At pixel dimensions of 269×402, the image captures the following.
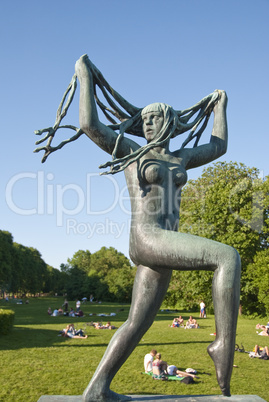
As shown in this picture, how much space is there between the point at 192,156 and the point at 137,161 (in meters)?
0.84

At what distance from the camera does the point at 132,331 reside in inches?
157

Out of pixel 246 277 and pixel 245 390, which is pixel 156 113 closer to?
pixel 245 390

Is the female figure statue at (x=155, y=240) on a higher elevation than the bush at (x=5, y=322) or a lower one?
higher

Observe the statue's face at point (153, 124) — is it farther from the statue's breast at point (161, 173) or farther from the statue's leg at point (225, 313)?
the statue's leg at point (225, 313)

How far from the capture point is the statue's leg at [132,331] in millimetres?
3816

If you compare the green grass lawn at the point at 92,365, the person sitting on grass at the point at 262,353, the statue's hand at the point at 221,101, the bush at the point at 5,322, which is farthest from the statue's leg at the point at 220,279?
the bush at the point at 5,322

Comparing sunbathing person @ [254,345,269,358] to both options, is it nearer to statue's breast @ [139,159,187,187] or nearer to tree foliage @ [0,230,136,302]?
statue's breast @ [139,159,187,187]

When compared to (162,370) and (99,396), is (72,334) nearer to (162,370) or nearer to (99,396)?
(162,370)

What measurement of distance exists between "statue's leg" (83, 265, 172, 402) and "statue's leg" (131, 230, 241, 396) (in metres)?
0.53

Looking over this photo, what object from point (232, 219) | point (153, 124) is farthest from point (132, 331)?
point (232, 219)

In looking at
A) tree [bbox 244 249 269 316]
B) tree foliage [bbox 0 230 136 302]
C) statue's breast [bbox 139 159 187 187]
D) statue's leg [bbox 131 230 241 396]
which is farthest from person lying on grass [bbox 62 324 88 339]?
tree foliage [bbox 0 230 136 302]

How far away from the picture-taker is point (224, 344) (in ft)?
11.5

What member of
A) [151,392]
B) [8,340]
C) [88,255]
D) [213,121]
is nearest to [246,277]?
[8,340]

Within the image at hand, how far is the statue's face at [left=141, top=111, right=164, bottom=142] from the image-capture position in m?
→ 4.47
